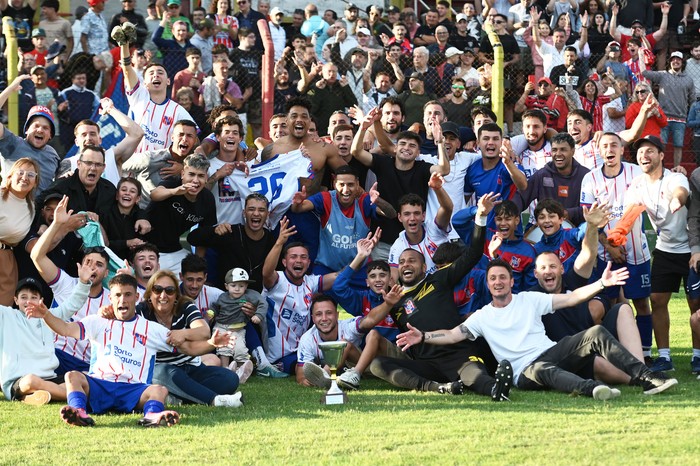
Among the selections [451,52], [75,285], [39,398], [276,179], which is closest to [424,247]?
[276,179]

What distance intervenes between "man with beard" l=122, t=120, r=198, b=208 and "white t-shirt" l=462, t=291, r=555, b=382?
11.3 ft

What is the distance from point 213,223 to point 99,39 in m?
7.38

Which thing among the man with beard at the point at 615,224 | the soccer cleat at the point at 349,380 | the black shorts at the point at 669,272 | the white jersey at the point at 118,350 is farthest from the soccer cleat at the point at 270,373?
the black shorts at the point at 669,272

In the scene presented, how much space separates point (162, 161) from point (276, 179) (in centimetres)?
114

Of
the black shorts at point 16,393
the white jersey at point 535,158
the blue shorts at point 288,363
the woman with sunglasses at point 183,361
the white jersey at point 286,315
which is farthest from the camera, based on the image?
the white jersey at point 535,158

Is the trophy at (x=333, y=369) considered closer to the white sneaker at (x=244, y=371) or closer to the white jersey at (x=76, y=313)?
the white sneaker at (x=244, y=371)

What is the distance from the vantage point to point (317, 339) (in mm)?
9891

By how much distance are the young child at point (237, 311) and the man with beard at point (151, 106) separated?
2291 mm

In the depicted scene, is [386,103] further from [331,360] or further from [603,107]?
[603,107]

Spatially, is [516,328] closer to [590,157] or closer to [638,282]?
[638,282]

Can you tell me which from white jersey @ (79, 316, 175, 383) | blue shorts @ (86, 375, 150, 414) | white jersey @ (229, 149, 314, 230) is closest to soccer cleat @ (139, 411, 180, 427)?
blue shorts @ (86, 375, 150, 414)

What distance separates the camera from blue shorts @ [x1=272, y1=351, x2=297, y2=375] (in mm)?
10211

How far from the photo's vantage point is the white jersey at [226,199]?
11031 millimetres

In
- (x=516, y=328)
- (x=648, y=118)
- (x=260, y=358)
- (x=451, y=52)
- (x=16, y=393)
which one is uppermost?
(x=451, y=52)
